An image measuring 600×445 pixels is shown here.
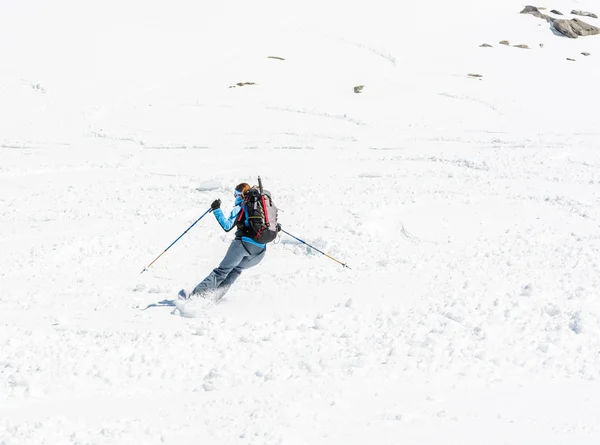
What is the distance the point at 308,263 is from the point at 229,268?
6.81 ft

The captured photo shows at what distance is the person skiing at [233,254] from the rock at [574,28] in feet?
124

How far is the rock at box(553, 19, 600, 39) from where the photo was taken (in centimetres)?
3872

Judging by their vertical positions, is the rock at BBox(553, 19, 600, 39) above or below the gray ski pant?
below

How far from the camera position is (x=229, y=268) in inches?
334

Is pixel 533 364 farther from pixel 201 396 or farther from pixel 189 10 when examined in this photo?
pixel 189 10

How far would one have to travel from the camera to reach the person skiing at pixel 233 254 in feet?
27.0

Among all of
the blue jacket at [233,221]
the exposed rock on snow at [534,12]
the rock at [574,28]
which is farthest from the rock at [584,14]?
the blue jacket at [233,221]

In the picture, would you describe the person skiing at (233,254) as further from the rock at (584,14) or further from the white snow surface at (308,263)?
the rock at (584,14)

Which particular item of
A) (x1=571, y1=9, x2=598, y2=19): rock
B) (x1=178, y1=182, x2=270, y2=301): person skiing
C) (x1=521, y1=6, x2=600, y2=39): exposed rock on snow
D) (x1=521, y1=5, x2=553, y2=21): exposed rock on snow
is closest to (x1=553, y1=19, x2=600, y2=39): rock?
(x1=521, y1=6, x2=600, y2=39): exposed rock on snow

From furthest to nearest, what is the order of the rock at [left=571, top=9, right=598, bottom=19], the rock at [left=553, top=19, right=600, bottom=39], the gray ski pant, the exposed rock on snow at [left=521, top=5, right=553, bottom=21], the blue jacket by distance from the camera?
1. the rock at [left=571, top=9, right=598, bottom=19]
2. the exposed rock on snow at [left=521, top=5, right=553, bottom=21]
3. the rock at [left=553, top=19, right=600, bottom=39]
4. the gray ski pant
5. the blue jacket

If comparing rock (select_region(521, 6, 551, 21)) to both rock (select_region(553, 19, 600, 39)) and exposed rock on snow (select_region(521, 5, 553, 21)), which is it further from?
rock (select_region(553, 19, 600, 39))

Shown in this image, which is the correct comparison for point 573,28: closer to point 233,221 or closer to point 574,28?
point 574,28

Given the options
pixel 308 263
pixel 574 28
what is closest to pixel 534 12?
pixel 574 28

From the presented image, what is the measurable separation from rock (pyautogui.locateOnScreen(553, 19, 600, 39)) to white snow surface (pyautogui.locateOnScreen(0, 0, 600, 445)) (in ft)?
37.2
